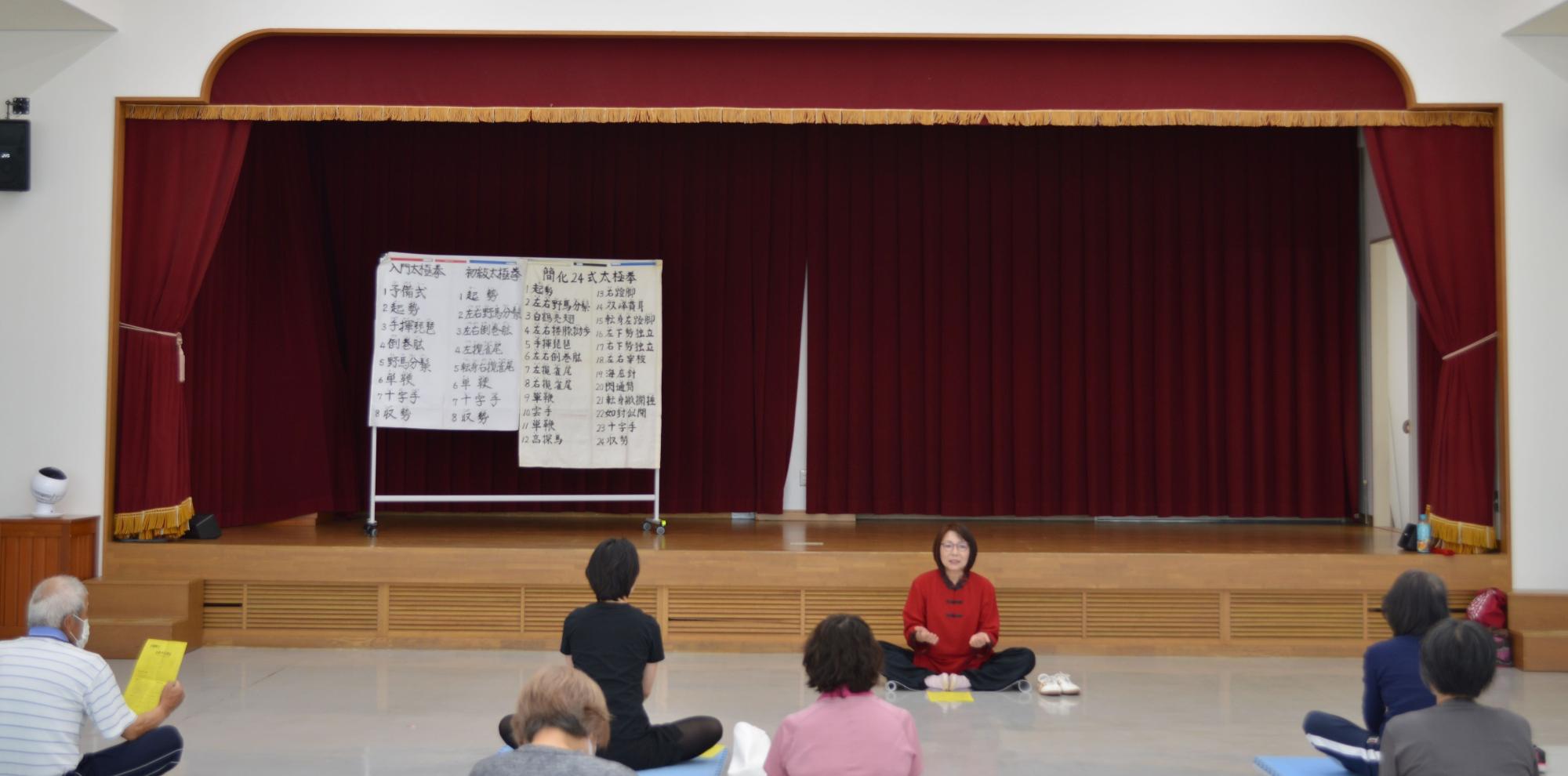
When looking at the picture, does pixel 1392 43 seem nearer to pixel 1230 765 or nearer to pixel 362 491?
pixel 1230 765

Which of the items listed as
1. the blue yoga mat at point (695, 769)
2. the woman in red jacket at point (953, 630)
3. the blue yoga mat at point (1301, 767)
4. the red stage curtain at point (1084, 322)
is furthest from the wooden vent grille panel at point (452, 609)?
the blue yoga mat at point (1301, 767)

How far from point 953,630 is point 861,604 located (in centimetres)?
92

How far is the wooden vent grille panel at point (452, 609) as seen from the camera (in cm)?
591

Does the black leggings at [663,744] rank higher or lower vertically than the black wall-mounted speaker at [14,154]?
lower

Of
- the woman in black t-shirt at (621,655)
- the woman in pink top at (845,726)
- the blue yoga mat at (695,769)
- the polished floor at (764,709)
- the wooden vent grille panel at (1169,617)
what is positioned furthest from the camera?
the wooden vent grille panel at (1169,617)

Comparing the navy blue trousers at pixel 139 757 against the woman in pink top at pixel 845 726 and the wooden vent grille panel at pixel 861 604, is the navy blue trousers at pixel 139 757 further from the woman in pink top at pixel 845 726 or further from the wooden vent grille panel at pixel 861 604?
the wooden vent grille panel at pixel 861 604

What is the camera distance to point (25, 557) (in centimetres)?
552

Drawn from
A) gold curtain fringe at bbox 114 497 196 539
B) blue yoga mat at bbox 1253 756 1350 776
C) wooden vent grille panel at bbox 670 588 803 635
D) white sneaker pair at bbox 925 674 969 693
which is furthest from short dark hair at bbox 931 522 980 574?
gold curtain fringe at bbox 114 497 196 539

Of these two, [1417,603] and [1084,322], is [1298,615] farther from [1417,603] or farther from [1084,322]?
[1417,603]

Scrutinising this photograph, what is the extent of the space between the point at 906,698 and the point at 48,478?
3.65m

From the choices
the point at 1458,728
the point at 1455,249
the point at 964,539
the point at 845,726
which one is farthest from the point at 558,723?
the point at 1455,249

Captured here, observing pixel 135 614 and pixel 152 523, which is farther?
pixel 152 523

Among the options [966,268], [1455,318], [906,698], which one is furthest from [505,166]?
[1455,318]

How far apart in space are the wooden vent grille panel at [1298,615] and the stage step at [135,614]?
447 centimetres
